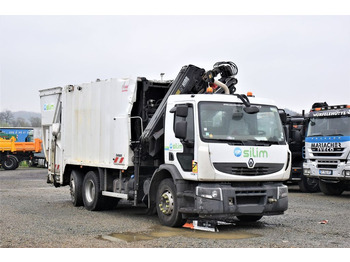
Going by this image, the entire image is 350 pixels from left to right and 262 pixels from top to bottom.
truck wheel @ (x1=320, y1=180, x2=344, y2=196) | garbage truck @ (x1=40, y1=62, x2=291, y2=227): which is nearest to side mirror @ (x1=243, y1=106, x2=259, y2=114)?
garbage truck @ (x1=40, y1=62, x2=291, y2=227)

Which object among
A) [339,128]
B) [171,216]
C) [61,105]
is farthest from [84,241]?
[339,128]

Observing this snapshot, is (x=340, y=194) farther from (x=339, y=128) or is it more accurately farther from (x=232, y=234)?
(x=232, y=234)

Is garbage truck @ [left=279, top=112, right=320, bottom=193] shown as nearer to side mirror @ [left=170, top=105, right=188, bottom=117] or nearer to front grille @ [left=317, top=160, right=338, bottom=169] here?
front grille @ [left=317, top=160, right=338, bottom=169]

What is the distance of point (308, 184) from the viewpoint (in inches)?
785

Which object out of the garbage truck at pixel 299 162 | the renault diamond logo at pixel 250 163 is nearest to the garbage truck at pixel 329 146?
the garbage truck at pixel 299 162

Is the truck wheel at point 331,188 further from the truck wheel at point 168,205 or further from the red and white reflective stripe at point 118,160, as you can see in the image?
the truck wheel at point 168,205

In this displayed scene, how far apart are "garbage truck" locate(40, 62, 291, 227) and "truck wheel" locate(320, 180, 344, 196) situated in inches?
309

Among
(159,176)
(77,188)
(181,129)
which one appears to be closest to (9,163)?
(77,188)

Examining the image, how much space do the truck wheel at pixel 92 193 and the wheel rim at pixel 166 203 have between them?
2866 millimetres

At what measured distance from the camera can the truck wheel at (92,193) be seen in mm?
13381

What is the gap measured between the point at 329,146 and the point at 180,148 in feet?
27.3

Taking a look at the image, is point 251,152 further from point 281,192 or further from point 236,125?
point 281,192

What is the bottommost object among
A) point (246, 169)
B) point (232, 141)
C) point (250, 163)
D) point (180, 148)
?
point (246, 169)

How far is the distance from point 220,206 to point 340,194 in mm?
10249
